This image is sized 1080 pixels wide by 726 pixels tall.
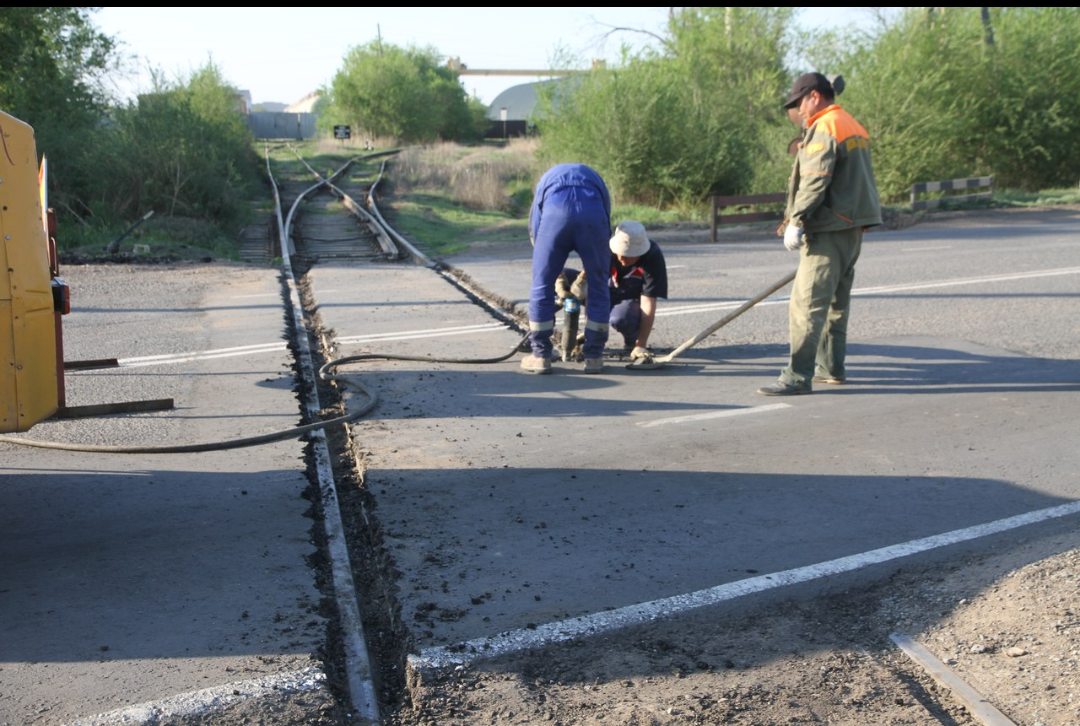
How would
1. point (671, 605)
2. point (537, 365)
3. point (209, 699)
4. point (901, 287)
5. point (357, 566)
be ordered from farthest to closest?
point (901, 287) → point (537, 365) → point (357, 566) → point (671, 605) → point (209, 699)

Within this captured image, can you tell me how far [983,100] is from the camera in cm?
2784

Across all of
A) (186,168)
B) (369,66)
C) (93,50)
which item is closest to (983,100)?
(186,168)

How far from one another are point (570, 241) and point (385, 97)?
2363 inches

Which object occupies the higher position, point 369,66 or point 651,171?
point 369,66

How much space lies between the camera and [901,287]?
1132 cm

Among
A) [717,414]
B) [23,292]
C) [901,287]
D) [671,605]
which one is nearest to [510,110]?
[901,287]

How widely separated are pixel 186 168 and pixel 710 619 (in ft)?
61.5

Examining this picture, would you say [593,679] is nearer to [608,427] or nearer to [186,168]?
[608,427]

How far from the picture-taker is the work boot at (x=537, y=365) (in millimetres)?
7469

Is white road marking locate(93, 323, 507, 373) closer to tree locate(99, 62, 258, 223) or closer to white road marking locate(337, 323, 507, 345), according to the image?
white road marking locate(337, 323, 507, 345)

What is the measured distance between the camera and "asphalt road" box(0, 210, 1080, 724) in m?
3.44

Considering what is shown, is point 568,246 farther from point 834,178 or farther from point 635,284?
point 834,178

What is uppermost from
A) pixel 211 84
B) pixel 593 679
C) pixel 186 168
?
pixel 211 84

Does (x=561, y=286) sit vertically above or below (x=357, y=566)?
above
